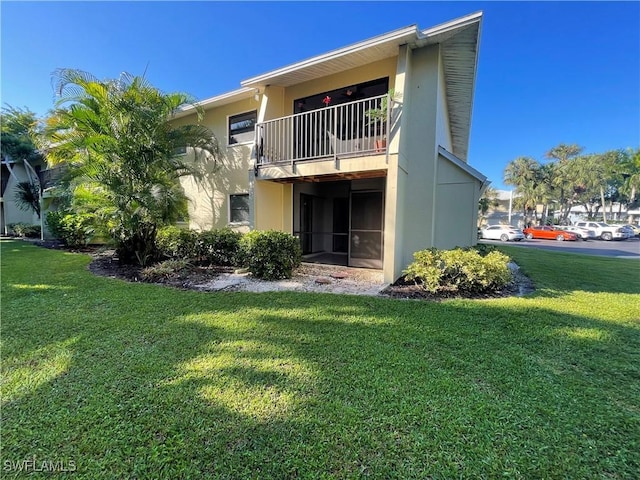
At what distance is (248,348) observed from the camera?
355 cm

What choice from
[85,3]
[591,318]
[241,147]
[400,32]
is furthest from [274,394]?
[85,3]

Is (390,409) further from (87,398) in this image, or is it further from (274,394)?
(87,398)

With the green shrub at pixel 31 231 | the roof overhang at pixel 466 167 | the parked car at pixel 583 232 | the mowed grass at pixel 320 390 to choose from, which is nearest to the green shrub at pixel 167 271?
the mowed grass at pixel 320 390

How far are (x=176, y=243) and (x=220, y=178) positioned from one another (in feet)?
10.6

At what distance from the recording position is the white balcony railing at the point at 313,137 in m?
7.70

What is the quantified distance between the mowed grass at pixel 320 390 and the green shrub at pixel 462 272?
3.19 ft

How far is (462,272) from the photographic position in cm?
611

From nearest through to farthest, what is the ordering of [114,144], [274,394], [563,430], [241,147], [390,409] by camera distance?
[563,430] < [390,409] < [274,394] < [114,144] < [241,147]

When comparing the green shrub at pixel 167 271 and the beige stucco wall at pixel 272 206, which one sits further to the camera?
the beige stucco wall at pixel 272 206

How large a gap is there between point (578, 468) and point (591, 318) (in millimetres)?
3947

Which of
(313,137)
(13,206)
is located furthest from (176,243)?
(13,206)

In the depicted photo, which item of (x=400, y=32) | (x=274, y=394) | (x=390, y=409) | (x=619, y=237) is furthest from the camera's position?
(x=619, y=237)

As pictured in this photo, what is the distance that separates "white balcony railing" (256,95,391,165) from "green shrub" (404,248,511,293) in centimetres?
331

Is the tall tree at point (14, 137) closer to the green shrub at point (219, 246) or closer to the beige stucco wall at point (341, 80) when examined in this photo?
the green shrub at point (219, 246)
